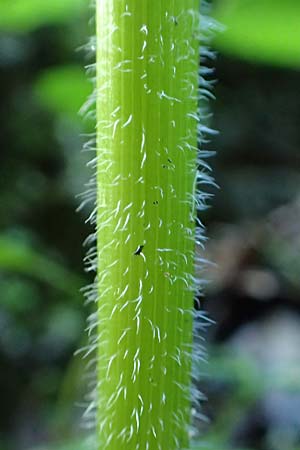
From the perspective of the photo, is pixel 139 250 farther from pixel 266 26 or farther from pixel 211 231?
pixel 211 231

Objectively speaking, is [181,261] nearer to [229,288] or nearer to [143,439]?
[143,439]

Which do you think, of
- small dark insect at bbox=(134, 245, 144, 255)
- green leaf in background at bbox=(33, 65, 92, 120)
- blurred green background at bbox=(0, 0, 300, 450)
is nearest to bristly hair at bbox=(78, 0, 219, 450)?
small dark insect at bbox=(134, 245, 144, 255)

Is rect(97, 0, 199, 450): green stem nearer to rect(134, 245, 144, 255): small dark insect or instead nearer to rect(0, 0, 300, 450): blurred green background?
rect(134, 245, 144, 255): small dark insect

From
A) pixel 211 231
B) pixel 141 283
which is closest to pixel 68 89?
pixel 141 283

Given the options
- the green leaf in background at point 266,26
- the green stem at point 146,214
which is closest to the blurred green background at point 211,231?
the green leaf in background at point 266,26

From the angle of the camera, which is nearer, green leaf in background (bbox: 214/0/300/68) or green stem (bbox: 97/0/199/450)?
green stem (bbox: 97/0/199/450)

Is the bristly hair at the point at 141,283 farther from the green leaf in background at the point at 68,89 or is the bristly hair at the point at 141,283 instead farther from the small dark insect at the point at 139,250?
the green leaf in background at the point at 68,89
